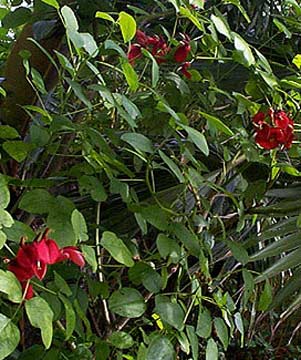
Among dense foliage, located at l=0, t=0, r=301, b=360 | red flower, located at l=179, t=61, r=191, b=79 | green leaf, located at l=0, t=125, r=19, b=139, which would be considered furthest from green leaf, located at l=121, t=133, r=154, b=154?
red flower, located at l=179, t=61, r=191, b=79

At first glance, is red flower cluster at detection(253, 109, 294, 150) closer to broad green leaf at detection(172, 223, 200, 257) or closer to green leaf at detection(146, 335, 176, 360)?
broad green leaf at detection(172, 223, 200, 257)

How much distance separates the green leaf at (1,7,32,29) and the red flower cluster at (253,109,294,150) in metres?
0.30

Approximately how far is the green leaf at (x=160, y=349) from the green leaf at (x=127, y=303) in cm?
3

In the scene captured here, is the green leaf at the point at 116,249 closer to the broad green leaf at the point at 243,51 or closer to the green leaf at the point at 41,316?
the green leaf at the point at 41,316

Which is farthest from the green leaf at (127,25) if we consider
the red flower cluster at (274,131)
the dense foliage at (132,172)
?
the red flower cluster at (274,131)

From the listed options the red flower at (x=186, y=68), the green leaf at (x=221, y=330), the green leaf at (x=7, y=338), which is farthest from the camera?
the red flower at (x=186, y=68)

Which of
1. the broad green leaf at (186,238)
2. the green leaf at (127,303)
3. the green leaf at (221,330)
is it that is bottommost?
the green leaf at (221,330)

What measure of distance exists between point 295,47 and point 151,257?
1.87ft

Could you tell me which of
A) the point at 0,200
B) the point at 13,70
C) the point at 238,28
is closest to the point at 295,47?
the point at 238,28

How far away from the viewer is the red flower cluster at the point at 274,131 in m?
0.66

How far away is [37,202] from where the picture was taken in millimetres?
521

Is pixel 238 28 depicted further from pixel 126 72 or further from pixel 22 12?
pixel 126 72

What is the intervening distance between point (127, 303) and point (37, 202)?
0.42 ft

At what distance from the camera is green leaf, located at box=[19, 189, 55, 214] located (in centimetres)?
52
